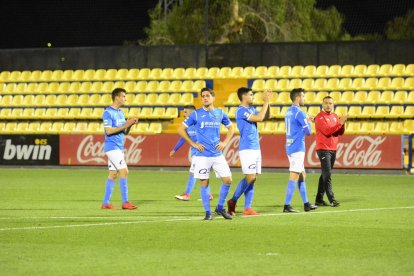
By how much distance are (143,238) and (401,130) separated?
66.2ft

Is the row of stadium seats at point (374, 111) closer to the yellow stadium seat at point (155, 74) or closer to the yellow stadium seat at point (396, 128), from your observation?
the yellow stadium seat at point (396, 128)

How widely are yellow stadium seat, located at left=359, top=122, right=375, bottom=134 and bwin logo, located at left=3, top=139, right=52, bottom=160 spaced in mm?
11317

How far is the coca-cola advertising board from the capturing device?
97.9 ft

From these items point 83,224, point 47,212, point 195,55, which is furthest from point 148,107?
point 83,224

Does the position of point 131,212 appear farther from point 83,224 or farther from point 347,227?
point 347,227

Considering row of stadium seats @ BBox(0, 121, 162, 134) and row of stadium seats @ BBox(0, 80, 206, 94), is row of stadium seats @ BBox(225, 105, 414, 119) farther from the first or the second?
row of stadium seats @ BBox(0, 121, 162, 134)

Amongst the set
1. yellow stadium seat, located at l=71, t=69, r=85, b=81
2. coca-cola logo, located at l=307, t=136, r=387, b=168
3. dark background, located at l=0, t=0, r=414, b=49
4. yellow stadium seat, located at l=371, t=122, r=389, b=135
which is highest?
dark background, located at l=0, t=0, r=414, b=49

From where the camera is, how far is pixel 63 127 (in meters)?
36.9

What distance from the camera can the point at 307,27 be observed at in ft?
146

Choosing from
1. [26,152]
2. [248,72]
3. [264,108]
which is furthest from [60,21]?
[264,108]

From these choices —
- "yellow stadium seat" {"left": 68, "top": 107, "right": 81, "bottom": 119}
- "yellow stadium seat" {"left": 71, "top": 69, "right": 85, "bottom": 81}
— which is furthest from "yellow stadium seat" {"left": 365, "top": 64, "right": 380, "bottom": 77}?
"yellow stadium seat" {"left": 71, "top": 69, "right": 85, "bottom": 81}

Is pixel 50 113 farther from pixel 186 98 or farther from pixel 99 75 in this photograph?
pixel 186 98

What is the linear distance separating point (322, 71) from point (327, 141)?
16.4 meters

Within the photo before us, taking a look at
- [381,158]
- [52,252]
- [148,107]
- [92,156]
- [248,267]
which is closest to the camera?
[248,267]
